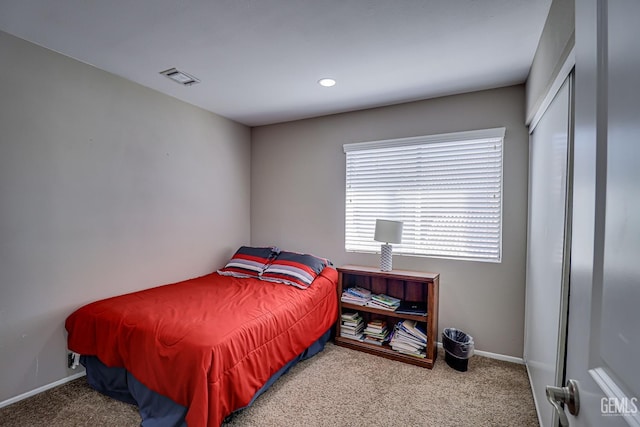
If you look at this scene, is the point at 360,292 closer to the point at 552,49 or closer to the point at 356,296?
the point at 356,296

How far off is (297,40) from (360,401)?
8.28ft

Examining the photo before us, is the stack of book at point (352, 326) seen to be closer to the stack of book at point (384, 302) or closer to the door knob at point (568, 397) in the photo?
the stack of book at point (384, 302)

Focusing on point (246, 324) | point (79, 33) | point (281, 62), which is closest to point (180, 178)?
point (79, 33)

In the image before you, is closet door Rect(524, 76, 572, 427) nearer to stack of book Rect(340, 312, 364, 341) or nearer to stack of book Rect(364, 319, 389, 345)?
stack of book Rect(364, 319, 389, 345)

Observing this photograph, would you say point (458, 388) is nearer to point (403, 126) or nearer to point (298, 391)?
point (298, 391)

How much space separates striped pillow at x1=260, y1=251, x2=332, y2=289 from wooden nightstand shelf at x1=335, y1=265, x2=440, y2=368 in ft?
0.89

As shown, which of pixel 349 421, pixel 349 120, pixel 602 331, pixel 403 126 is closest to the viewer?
pixel 602 331

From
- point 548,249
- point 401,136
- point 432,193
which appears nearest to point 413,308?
point 432,193

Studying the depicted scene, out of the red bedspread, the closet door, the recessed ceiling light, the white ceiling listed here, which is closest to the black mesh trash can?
the closet door

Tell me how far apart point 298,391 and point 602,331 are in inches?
83.1

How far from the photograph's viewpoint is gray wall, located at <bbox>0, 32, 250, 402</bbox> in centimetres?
206

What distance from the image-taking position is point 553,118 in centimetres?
177

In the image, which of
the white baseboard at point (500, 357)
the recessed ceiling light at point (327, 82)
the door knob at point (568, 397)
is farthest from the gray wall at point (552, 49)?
the white baseboard at point (500, 357)

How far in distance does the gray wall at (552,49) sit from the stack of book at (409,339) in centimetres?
200
